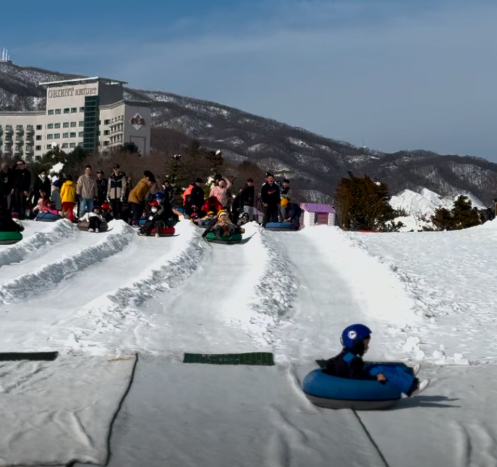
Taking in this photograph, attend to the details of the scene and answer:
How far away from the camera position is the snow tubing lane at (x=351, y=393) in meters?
7.51

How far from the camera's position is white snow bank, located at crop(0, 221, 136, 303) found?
42.9 ft

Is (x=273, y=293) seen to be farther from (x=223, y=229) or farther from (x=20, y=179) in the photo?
(x=20, y=179)

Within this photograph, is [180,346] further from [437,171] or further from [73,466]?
[437,171]

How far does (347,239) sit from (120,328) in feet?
34.8

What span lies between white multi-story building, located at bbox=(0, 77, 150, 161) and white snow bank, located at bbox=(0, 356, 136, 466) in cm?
12337

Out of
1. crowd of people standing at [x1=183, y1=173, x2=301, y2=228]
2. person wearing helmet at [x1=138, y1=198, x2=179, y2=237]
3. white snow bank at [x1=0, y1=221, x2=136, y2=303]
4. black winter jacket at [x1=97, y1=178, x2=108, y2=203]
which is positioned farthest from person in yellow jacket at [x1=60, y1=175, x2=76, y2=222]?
person wearing helmet at [x1=138, y1=198, x2=179, y2=237]

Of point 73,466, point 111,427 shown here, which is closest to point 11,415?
point 111,427

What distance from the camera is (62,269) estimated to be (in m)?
15.1

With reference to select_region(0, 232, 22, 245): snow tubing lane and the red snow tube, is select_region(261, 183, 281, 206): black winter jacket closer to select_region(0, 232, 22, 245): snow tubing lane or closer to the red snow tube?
the red snow tube

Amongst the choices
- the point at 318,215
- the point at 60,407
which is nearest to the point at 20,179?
the point at 60,407

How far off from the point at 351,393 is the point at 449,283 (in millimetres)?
9252

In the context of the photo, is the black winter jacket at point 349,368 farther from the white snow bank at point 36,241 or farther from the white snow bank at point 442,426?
the white snow bank at point 36,241

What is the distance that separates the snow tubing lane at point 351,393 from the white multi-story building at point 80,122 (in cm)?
12508

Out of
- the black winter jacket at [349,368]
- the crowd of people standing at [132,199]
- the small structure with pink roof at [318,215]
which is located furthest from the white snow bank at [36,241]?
the small structure with pink roof at [318,215]
